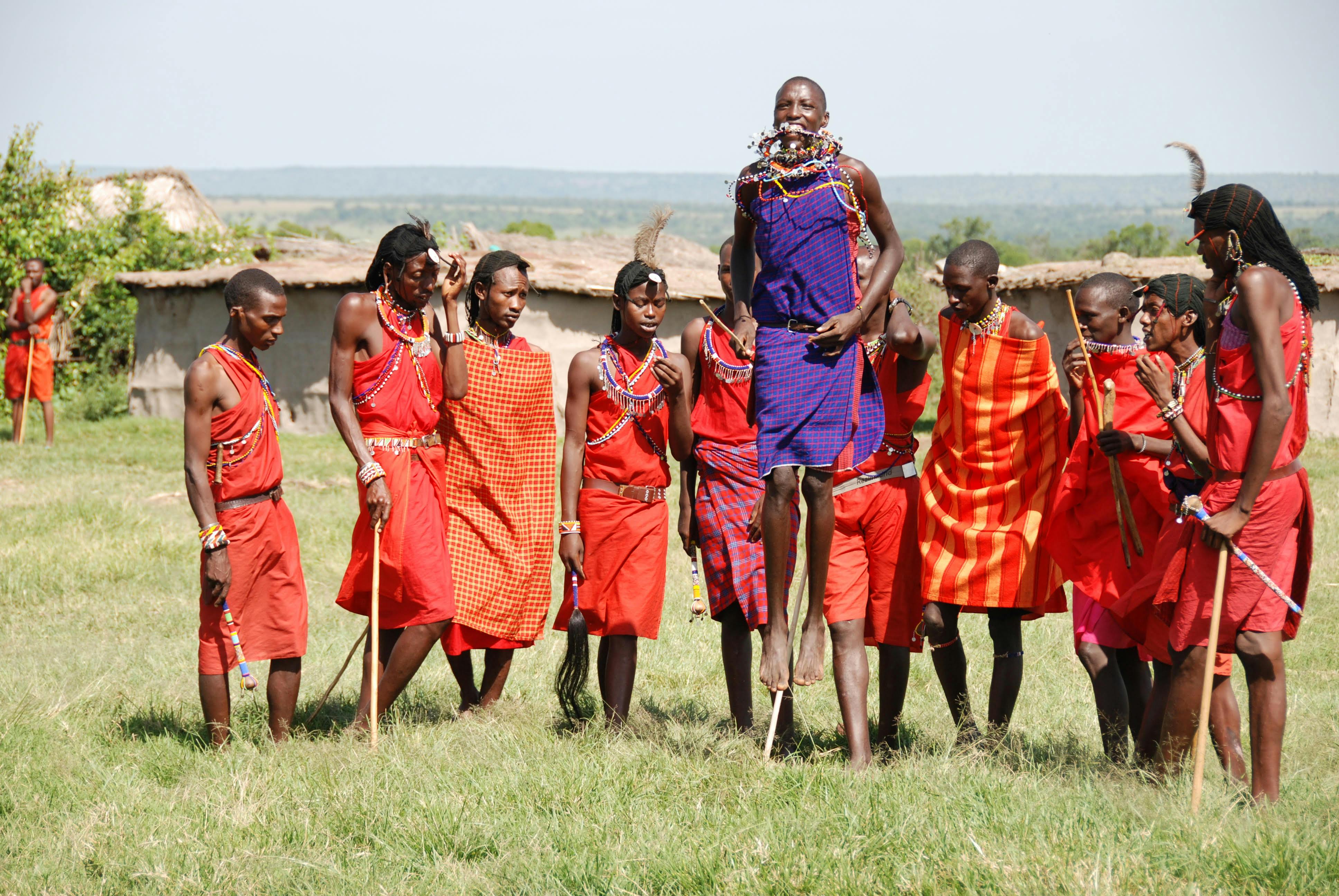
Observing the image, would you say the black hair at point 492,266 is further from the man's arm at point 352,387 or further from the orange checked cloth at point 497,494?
the man's arm at point 352,387

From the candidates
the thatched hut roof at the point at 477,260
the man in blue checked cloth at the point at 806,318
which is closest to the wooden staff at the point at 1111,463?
the man in blue checked cloth at the point at 806,318

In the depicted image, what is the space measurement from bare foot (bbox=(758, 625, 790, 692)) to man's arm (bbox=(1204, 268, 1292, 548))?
65.4 inches

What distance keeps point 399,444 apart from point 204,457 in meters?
0.80

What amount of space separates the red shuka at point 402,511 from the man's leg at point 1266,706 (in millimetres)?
3126

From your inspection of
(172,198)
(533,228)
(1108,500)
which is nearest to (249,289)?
(1108,500)

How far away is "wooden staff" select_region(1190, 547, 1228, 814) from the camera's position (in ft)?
13.4

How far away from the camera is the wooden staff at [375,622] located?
203 inches

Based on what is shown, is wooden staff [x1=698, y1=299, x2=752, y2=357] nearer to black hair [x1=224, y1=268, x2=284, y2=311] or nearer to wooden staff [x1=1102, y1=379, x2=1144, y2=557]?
wooden staff [x1=1102, y1=379, x2=1144, y2=557]

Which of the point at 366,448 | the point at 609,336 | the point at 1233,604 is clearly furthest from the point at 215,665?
the point at 1233,604

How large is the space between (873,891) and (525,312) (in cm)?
1239

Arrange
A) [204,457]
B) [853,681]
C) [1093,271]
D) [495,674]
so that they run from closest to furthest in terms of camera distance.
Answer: [853,681]
[204,457]
[495,674]
[1093,271]

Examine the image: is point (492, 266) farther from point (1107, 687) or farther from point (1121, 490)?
point (1107, 687)

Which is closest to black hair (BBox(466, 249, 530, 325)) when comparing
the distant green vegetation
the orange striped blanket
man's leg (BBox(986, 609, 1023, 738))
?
the orange striped blanket

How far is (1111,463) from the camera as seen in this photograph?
15.9ft
